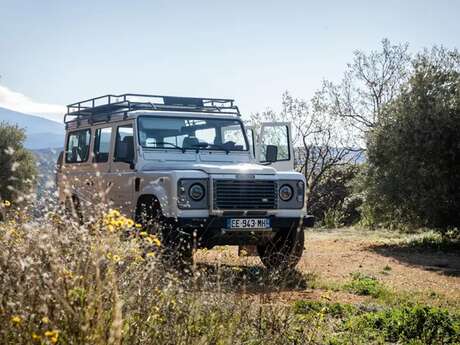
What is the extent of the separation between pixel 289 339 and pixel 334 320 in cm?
143

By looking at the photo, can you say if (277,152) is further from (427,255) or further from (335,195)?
(335,195)

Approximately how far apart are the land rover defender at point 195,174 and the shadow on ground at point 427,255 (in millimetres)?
3015

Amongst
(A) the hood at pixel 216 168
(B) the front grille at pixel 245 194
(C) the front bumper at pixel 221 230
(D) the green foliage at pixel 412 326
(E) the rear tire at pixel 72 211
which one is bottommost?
(D) the green foliage at pixel 412 326

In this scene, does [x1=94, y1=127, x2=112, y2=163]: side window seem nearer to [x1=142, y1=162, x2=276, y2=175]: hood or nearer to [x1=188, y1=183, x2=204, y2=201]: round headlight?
[x1=142, y1=162, x2=276, y2=175]: hood

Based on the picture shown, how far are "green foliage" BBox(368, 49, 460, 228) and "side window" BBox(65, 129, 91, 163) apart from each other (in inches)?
268

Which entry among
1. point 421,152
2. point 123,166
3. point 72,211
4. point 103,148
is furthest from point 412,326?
point 421,152

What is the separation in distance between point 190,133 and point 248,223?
6.14 feet

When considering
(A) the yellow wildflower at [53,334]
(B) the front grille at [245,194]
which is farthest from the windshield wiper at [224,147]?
(A) the yellow wildflower at [53,334]

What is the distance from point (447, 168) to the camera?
1323 centimetres

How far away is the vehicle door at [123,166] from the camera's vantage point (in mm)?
8844

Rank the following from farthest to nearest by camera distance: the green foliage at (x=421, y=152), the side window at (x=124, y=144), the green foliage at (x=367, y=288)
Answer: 1. the green foliage at (x=421, y=152)
2. the side window at (x=124, y=144)
3. the green foliage at (x=367, y=288)

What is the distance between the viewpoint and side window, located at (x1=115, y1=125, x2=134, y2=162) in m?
8.96

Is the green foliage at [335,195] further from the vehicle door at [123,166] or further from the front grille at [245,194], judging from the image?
the front grille at [245,194]

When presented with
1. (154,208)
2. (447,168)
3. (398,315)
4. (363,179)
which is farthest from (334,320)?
(363,179)
